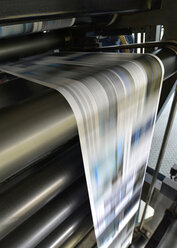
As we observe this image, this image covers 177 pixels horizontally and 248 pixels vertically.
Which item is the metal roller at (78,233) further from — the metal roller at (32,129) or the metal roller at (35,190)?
the metal roller at (32,129)

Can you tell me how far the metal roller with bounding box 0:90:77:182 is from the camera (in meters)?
0.19

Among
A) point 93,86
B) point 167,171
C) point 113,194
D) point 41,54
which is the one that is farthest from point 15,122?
point 167,171

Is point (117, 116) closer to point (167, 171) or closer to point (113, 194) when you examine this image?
point (113, 194)

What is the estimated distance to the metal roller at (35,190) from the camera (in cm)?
36

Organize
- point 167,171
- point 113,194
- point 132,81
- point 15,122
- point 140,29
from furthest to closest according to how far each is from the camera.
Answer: point 167,171, point 140,29, point 113,194, point 132,81, point 15,122

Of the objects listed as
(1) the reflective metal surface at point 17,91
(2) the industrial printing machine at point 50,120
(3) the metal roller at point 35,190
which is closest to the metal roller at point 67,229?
(2) the industrial printing machine at point 50,120

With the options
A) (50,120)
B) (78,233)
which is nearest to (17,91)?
(50,120)

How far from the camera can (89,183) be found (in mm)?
347

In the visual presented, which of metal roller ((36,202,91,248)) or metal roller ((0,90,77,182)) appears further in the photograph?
metal roller ((36,202,91,248))

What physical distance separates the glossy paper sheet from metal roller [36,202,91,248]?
0.08m

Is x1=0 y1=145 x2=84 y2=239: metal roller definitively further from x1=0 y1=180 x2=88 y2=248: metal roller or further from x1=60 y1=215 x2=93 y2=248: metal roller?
x1=60 y1=215 x2=93 y2=248: metal roller

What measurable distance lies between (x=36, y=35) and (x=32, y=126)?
539mm

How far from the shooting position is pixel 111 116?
0.31 m

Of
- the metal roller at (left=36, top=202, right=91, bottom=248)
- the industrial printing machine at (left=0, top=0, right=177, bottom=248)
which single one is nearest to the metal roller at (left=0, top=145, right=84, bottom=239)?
the industrial printing machine at (left=0, top=0, right=177, bottom=248)
